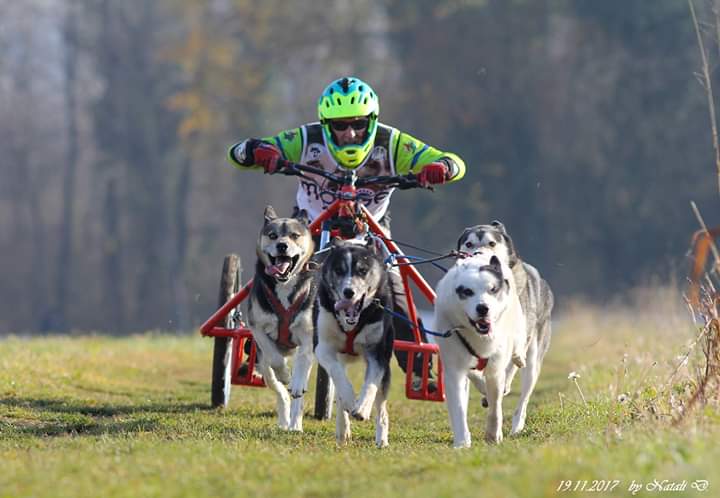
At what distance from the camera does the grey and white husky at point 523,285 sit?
7891 mm

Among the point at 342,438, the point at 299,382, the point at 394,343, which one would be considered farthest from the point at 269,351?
the point at 342,438

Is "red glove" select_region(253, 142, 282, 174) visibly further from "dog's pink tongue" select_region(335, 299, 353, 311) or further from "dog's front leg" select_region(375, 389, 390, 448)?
"dog's front leg" select_region(375, 389, 390, 448)

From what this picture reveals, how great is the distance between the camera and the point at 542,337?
8.55 meters

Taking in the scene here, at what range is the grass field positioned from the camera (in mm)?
5066

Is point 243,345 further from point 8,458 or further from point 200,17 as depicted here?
point 200,17

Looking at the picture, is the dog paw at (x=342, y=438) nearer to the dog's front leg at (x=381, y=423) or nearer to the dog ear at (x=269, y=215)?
the dog's front leg at (x=381, y=423)

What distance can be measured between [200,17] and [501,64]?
10.5 meters

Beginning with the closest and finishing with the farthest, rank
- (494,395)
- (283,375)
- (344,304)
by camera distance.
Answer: (344,304) < (494,395) < (283,375)

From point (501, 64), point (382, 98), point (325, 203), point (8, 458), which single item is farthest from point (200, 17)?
point (8, 458)

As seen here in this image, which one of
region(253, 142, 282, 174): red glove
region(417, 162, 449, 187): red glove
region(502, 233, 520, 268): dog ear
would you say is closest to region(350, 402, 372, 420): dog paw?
region(502, 233, 520, 268): dog ear

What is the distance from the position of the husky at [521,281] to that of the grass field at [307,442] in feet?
1.31

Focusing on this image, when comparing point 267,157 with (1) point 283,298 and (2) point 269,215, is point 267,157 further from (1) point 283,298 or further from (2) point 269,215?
(1) point 283,298

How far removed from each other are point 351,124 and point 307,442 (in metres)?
2.47

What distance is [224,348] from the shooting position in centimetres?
921
